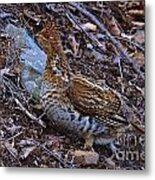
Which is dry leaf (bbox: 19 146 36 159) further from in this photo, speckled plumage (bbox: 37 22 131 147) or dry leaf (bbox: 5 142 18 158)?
speckled plumage (bbox: 37 22 131 147)

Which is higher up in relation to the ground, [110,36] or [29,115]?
[110,36]

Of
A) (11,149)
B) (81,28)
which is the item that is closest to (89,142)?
(11,149)

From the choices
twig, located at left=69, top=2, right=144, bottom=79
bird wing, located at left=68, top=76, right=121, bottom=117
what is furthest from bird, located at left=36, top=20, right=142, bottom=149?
twig, located at left=69, top=2, right=144, bottom=79

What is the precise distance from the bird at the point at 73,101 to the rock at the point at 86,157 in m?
0.02

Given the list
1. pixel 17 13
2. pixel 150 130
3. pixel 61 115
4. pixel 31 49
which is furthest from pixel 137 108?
pixel 17 13

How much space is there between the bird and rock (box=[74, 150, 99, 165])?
2 cm

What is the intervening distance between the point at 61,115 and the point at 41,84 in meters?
0.13

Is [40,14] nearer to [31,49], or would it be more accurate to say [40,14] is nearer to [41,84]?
[31,49]

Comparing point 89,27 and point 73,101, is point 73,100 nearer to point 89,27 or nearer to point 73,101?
point 73,101

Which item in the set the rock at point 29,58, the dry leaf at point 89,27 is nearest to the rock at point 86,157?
the rock at point 29,58

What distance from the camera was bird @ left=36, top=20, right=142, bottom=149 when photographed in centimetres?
158

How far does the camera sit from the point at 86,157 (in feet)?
5.20

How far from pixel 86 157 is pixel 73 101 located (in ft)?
0.64

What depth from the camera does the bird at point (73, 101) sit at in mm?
1576
